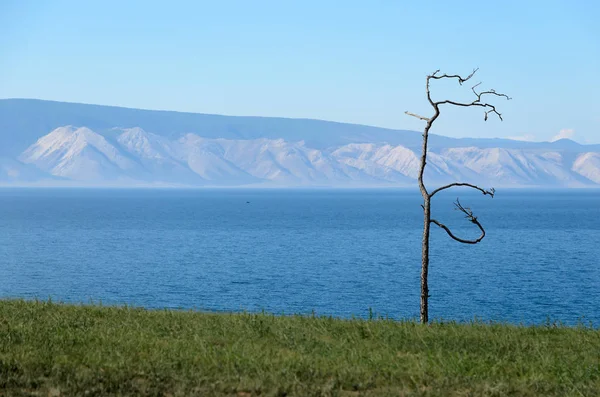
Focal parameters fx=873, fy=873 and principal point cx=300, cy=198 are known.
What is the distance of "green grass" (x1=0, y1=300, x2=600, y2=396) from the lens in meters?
12.1

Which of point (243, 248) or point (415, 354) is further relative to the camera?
point (243, 248)

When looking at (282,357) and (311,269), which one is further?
(311,269)

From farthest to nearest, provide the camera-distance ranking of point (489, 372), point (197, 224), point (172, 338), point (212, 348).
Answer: point (197, 224) → point (172, 338) → point (212, 348) → point (489, 372)

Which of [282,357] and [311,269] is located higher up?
[282,357]

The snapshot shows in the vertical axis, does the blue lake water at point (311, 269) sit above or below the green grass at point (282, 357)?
Answer: below

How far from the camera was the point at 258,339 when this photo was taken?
52.1ft

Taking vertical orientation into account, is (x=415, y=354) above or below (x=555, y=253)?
above

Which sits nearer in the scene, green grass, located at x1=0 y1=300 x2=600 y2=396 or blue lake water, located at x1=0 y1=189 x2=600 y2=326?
green grass, located at x1=0 y1=300 x2=600 y2=396

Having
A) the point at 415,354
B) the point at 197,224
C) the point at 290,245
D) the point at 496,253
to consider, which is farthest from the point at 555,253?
the point at 415,354

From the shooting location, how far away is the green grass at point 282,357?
12.1m

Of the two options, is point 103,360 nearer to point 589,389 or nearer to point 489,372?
point 489,372

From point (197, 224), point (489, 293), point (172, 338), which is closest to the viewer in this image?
point (172, 338)

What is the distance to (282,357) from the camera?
13867 mm

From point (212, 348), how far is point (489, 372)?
4.51 metres
